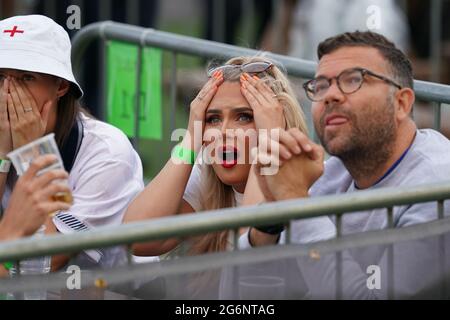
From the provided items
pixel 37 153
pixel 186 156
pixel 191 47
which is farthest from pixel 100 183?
pixel 191 47

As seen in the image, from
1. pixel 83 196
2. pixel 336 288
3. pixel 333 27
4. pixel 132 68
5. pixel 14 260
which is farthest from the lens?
pixel 333 27

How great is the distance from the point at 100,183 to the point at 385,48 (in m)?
1.10

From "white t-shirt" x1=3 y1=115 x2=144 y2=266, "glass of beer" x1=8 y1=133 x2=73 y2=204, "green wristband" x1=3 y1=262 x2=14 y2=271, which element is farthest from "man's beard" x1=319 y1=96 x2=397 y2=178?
"green wristband" x1=3 y1=262 x2=14 y2=271

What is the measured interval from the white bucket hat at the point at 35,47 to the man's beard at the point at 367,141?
3.28ft

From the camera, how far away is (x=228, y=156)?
3.85m

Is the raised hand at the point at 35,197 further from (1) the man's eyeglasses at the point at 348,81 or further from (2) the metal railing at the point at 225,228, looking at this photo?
(1) the man's eyeglasses at the point at 348,81

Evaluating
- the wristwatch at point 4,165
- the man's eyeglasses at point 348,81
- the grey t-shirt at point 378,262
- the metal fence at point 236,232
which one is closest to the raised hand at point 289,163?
the grey t-shirt at point 378,262

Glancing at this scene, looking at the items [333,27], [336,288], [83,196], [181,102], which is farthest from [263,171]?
[181,102]

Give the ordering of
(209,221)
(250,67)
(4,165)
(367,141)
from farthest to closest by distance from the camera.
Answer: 1. (4,165)
2. (250,67)
3. (367,141)
4. (209,221)

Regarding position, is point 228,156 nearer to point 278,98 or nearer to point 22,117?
point 278,98

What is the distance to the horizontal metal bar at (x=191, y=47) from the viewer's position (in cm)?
441

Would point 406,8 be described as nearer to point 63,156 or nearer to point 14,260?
point 63,156
